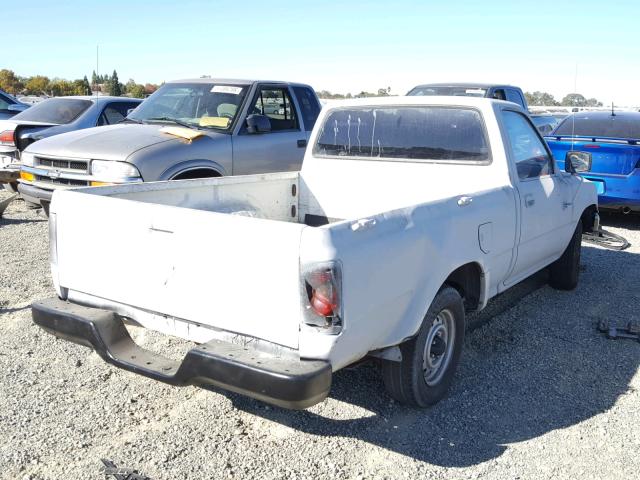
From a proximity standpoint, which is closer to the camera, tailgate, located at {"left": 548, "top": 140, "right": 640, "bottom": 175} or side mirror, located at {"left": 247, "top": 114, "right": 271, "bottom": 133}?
side mirror, located at {"left": 247, "top": 114, "right": 271, "bottom": 133}

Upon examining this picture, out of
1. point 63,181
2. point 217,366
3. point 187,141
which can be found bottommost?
point 217,366

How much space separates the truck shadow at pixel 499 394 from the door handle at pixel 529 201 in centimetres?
104

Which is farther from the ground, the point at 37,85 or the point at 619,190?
the point at 37,85

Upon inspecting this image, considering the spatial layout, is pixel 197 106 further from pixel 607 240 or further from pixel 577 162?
pixel 607 240

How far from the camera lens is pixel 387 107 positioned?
16.9ft

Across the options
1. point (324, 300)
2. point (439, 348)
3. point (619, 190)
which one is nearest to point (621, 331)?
point (439, 348)

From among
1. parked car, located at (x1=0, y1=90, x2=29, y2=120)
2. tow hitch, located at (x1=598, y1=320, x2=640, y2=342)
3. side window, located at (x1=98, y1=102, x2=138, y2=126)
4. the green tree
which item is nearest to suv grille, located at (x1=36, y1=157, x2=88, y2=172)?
side window, located at (x1=98, y1=102, x2=138, y2=126)

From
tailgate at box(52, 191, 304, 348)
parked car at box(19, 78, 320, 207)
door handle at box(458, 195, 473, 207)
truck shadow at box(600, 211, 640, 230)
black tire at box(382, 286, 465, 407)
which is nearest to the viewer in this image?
tailgate at box(52, 191, 304, 348)

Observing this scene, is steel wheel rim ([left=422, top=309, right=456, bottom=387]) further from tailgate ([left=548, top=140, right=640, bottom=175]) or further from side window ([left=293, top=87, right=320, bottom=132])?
tailgate ([left=548, top=140, right=640, bottom=175])

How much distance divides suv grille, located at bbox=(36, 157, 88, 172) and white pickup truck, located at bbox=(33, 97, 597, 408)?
2812 mm

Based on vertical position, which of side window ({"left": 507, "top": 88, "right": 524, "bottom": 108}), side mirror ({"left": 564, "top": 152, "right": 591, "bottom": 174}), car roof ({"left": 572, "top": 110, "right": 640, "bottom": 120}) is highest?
side window ({"left": 507, "top": 88, "right": 524, "bottom": 108})

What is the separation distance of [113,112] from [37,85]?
38.6 meters

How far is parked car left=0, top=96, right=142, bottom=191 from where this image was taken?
30.7 ft

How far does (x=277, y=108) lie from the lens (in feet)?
26.9
